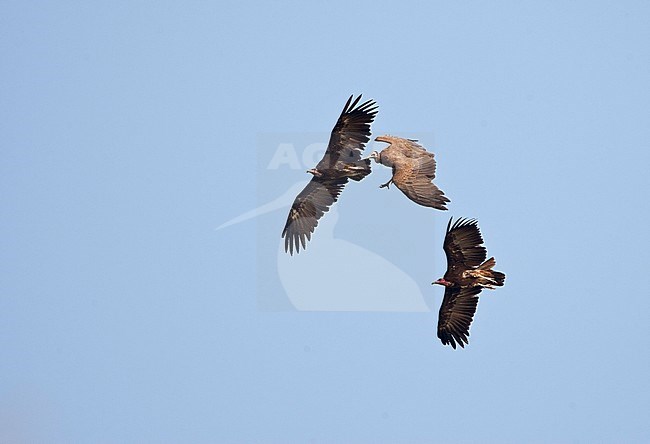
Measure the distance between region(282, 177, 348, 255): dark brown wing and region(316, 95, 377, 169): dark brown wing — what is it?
8.22ft

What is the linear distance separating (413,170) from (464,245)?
3121 mm

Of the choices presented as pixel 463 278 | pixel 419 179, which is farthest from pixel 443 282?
pixel 419 179

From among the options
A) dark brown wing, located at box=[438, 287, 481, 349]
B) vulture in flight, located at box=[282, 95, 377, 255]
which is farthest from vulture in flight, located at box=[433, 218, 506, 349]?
vulture in flight, located at box=[282, 95, 377, 255]

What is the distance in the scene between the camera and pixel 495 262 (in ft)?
133

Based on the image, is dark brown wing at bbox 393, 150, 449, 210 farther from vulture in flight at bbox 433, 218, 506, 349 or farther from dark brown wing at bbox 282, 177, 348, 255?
dark brown wing at bbox 282, 177, 348, 255

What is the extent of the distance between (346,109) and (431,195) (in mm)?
4766

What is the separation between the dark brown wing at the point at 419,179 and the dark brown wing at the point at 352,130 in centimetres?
231

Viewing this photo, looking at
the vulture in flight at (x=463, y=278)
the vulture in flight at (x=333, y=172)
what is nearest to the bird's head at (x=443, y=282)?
the vulture in flight at (x=463, y=278)

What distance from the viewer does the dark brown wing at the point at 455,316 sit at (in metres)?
42.2

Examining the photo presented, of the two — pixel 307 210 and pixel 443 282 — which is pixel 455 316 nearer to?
pixel 443 282

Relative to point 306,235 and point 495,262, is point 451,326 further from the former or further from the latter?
point 306,235

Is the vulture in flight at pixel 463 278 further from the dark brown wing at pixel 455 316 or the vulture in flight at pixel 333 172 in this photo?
the vulture in flight at pixel 333 172

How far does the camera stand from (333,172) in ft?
141

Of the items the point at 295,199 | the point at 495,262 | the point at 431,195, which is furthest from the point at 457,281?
the point at 295,199
